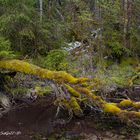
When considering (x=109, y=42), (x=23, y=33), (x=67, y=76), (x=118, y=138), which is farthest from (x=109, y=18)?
(x=118, y=138)

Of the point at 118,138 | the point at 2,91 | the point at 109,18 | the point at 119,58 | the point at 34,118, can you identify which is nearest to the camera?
the point at 118,138

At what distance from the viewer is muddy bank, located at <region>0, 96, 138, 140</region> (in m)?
10.7

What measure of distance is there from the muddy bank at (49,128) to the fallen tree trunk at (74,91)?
546 millimetres

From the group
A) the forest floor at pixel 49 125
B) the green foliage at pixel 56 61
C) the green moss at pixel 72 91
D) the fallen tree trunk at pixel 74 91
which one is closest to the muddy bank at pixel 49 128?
the forest floor at pixel 49 125

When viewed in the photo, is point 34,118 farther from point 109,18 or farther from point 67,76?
point 109,18

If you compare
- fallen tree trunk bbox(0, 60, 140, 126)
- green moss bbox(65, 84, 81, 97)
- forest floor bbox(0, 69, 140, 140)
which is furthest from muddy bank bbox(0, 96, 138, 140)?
green moss bbox(65, 84, 81, 97)

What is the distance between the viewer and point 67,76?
12016 millimetres

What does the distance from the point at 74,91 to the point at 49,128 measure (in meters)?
1.69

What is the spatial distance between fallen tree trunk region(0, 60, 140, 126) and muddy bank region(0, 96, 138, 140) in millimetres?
546

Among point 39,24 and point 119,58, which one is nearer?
point 39,24

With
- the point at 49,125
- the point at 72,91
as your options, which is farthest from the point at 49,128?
the point at 72,91

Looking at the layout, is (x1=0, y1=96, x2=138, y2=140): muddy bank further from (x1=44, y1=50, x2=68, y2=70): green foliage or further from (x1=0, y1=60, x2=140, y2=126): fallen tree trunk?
(x1=44, y1=50, x2=68, y2=70): green foliage

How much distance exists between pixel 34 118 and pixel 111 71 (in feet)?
31.4

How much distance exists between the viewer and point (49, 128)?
11617mm
